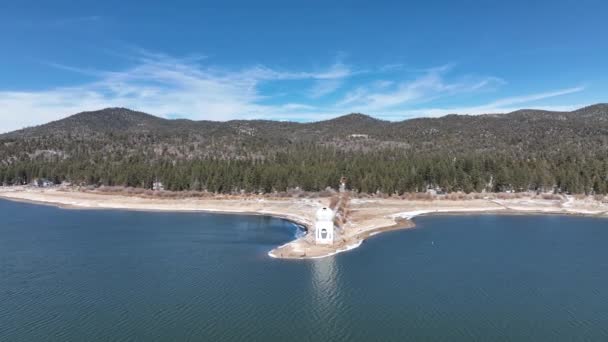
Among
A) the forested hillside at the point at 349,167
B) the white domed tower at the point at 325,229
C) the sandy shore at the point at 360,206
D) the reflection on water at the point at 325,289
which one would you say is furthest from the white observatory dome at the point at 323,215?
the forested hillside at the point at 349,167

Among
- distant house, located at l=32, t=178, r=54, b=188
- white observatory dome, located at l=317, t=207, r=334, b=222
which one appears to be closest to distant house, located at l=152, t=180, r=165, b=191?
distant house, located at l=32, t=178, r=54, b=188

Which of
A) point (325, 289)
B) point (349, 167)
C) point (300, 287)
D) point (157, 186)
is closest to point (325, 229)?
point (300, 287)

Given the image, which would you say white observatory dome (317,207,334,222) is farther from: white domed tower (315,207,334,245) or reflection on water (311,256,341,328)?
reflection on water (311,256,341,328)

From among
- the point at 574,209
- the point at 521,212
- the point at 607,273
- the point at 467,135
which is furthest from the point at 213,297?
the point at 467,135

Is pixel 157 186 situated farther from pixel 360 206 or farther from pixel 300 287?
pixel 300 287

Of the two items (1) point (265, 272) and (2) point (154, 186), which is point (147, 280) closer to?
(1) point (265, 272)

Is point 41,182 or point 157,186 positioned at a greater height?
point 41,182

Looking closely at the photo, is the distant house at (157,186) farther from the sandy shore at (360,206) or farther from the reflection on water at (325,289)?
the reflection on water at (325,289)

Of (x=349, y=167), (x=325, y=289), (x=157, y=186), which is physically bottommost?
(x=325, y=289)
